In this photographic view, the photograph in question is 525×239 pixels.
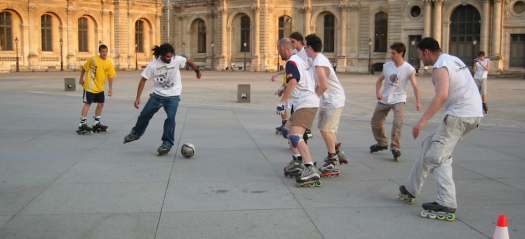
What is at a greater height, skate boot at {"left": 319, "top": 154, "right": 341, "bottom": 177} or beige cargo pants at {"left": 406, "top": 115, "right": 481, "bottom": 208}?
beige cargo pants at {"left": 406, "top": 115, "right": 481, "bottom": 208}

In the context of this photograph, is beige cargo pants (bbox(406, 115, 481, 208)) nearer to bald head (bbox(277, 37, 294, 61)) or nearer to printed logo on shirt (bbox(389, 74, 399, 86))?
bald head (bbox(277, 37, 294, 61))

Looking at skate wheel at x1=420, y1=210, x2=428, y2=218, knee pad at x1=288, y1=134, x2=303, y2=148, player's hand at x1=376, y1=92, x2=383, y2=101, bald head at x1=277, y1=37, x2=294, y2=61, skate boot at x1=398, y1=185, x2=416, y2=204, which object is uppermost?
bald head at x1=277, y1=37, x2=294, y2=61

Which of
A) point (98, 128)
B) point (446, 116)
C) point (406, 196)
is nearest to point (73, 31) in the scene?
point (98, 128)

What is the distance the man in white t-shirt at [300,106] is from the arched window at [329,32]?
5266cm

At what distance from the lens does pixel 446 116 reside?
252 inches

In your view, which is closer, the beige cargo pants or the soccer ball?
the beige cargo pants

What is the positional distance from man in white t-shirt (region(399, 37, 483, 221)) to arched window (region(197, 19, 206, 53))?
63.5 metres

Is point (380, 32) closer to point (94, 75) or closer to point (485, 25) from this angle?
point (485, 25)

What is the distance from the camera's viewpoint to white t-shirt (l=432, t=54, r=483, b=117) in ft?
20.5

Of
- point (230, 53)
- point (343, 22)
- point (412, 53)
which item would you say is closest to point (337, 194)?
point (412, 53)

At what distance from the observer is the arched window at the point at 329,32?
5991cm

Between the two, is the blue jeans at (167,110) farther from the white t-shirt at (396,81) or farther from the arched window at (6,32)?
the arched window at (6,32)

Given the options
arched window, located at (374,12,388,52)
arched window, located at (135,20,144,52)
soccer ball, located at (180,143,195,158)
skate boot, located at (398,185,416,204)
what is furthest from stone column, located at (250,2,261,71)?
skate boot, located at (398,185,416,204)

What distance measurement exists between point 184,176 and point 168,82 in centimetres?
232
